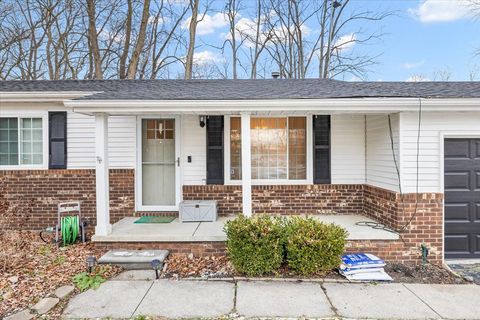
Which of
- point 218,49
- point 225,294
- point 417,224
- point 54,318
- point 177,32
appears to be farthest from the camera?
point 218,49

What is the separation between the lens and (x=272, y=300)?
378 cm

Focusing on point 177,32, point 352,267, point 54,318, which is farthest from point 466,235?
point 177,32

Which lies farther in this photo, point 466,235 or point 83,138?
point 83,138

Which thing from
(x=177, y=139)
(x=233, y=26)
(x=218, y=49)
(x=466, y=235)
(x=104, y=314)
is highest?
(x=233, y=26)

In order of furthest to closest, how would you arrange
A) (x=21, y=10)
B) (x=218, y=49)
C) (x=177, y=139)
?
(x=218, y=49) < (x=21, y=10) < (x=177, y=139)

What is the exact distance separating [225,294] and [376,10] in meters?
16.6

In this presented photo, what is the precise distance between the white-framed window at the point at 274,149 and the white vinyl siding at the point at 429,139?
2.00 meters

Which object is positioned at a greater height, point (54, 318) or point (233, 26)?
point (233, 26)

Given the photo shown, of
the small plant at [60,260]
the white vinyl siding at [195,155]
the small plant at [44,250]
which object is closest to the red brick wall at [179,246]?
the small plant at [60,260]

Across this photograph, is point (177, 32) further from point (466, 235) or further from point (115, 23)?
point (466, 235)

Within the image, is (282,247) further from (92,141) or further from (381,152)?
(92,141)

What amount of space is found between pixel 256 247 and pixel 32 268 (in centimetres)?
332

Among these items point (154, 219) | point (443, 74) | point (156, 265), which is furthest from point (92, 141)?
point (443, 74)

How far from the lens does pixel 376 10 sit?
1576 cm
